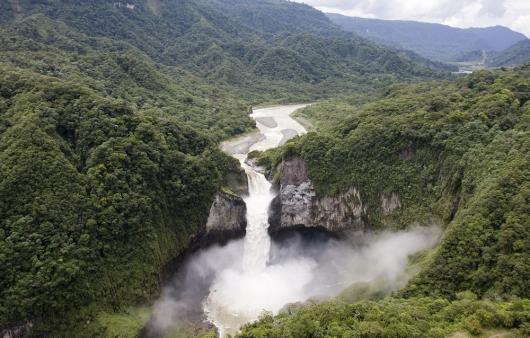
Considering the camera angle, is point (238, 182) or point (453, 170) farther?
point (238, 182)

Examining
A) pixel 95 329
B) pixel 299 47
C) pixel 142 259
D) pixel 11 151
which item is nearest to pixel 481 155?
pixel 142 259

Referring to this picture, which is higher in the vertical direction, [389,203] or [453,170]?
[453,170]

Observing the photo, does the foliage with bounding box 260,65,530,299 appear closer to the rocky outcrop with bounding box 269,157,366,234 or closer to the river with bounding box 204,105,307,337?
the rocky outcrop with bounding box 269,157,366,234

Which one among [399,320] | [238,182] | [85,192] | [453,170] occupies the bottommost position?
[399,320]

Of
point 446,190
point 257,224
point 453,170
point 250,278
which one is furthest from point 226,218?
point 453,170

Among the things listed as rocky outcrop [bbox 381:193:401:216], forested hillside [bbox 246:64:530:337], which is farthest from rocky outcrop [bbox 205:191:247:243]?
rocky outcrop [bbox 381:193:401:216]

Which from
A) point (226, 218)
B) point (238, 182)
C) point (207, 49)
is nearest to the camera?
point (226, 218)

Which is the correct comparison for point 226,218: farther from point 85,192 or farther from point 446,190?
point 446,190
